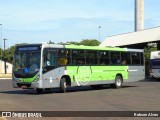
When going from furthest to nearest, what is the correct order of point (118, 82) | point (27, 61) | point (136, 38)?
point (136, 38) < point (118, 82) < point (27, 61)

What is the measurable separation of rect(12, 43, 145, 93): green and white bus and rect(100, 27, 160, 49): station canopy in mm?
24546

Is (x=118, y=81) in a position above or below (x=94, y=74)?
below

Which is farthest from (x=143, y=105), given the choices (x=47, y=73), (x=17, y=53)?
(x=17, y=53)

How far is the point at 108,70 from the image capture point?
2878 cm

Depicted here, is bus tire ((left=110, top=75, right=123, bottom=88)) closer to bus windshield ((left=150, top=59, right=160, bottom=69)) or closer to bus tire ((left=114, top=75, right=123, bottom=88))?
bus tire ((left=114, top=75, right=123, bottom=88))

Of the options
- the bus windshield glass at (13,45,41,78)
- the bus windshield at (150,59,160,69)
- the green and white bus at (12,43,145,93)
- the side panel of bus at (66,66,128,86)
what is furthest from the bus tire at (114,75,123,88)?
the bus windshield at (150,59,160,69)

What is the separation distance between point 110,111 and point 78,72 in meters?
11.6

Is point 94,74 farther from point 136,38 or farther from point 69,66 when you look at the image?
point 136,38

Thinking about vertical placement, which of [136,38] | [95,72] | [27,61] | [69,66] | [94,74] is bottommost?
[94,74]

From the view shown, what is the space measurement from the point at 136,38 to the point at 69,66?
35439mm

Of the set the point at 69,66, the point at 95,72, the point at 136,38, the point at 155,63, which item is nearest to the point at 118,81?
the point at 95,72

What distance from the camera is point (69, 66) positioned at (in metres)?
25.5

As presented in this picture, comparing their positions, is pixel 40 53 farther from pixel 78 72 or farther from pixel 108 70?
pixel 108 70

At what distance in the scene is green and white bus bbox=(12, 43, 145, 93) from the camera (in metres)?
23.8
